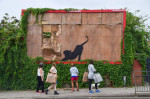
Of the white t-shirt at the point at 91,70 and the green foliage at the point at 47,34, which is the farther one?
the green foliage at the point at 47,34

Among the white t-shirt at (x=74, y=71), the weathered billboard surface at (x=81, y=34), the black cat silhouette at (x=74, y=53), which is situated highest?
the weathered billboard surface at (x=81, y=34)

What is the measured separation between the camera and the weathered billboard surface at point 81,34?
44.6 ft

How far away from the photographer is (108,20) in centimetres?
1368

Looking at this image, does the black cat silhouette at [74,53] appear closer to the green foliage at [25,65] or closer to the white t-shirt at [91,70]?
the green foliage at [25,65]

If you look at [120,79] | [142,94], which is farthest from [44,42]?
[142,94]

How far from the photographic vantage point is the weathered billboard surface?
44.6 ft

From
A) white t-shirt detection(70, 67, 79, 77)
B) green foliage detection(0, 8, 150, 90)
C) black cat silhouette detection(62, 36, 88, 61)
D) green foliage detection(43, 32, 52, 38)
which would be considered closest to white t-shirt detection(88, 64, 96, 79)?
white t-shirt detection(70, 67, 79, 77)

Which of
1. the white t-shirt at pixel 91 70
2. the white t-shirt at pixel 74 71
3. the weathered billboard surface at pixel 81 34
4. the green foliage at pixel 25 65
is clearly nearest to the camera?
the white t-shirt at pixel 91 70

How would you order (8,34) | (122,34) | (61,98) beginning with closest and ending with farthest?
(61,98) → (8,34) → (122,34)

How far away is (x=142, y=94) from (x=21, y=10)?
8463 mm

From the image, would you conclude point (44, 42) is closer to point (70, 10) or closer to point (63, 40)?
point (63, 40)

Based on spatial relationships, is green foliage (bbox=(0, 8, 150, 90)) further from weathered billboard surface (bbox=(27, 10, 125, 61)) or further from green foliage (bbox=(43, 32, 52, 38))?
green foliage (bbox=(43, 32, 52, 38))

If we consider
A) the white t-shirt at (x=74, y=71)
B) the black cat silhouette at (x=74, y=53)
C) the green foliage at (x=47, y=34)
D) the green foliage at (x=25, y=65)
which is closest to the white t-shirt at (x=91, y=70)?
the white t-shirt at (x=74, y=71)

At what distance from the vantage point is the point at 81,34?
44.8 ft
